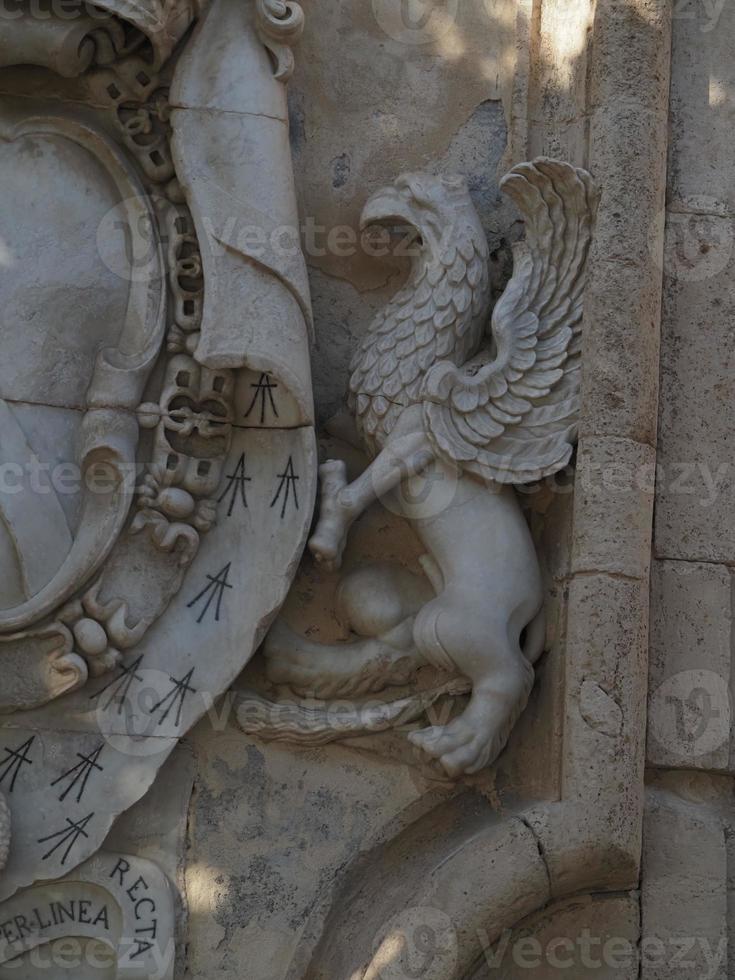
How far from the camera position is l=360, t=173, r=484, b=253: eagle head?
14.9 feet

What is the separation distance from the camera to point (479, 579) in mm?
4320

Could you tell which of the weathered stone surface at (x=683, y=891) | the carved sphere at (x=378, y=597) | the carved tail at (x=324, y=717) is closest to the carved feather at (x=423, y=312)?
the carved sphere at (x=378, y=597)

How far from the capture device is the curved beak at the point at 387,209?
15.0ft

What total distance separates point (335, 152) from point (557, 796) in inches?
65.2

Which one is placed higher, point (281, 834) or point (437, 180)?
point (437, 180)

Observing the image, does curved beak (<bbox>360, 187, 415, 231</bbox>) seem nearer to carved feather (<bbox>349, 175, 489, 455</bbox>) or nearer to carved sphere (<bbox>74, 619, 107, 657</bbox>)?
carved feather (<bbox>349, 175, 489, 455</bbox>)

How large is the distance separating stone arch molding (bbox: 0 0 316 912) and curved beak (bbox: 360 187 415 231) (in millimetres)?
254

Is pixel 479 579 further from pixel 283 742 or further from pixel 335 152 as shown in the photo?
pixel 335 152

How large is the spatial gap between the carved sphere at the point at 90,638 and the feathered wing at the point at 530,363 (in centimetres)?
87

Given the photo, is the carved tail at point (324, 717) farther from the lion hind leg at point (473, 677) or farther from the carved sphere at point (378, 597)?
the carved sphere at point (378, 597)

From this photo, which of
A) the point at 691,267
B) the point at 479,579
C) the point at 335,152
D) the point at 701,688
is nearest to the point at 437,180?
the point at 335,152

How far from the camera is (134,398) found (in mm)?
4328

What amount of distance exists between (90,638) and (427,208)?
1298 millimetres

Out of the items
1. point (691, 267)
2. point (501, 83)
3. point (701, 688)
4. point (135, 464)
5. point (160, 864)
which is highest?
point (501, 83)
